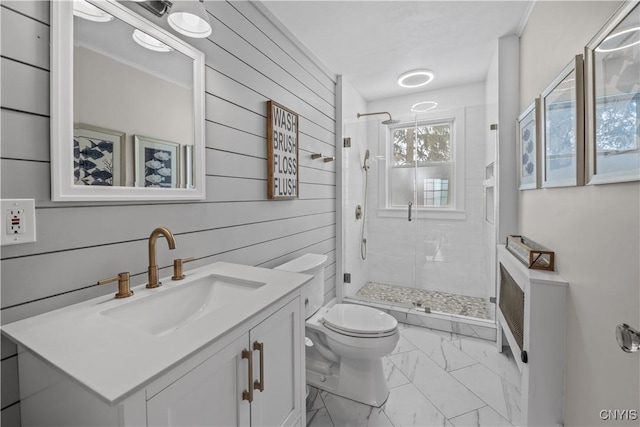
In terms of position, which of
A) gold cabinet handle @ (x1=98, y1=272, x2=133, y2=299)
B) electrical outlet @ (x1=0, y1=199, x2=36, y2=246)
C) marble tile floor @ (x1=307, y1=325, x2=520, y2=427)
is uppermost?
electrical outlet @ (x1=0, y1=199, x2=36, y2=246)

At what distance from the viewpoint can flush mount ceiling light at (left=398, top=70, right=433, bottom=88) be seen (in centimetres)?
278

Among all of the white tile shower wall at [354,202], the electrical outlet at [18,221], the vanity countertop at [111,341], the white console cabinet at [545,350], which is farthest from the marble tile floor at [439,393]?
the electrical outlet at [18,221]

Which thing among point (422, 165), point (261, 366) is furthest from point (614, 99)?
point (422, 165)

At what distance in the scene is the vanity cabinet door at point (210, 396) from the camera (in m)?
0.62

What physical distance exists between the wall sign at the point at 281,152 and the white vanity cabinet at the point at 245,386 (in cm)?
96

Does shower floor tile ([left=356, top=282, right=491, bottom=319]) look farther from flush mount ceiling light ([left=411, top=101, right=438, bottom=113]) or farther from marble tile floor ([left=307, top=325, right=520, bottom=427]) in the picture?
flush mount ceiling light ([left=411, top=101, right=438, bottom=113])

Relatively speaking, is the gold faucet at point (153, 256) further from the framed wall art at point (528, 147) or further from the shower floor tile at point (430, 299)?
the shower floor tile at point (430, 299)

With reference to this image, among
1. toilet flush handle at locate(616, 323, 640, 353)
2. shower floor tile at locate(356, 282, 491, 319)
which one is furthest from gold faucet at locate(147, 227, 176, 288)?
shower floor tile at locate(356, 282, 491, 319)

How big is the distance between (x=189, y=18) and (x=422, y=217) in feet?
8.27

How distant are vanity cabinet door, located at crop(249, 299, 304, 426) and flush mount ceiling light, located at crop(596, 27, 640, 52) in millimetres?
1411

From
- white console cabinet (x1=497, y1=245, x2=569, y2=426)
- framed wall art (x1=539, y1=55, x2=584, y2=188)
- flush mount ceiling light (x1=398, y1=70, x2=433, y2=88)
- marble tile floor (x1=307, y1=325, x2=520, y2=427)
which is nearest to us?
framed wall art (x1=539, y1=55, x2=584, y2=188)

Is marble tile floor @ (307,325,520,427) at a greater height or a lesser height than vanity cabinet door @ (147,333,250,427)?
lesser

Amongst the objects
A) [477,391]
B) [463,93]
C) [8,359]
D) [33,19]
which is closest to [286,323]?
[8,359]

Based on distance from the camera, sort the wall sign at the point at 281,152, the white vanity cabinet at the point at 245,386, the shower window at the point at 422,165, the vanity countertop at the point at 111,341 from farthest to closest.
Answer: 1. the shower window at the point at 422,165
2. the wall sign at the point at 281,152
3. the white vanity cabinet at the point at 245,386
4. the vanity countertop at the point at 111,341
